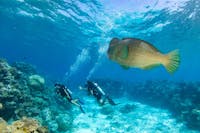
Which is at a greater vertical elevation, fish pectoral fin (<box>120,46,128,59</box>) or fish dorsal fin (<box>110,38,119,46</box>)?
fish dorsal fin (<box>110,38,119,46</box>)

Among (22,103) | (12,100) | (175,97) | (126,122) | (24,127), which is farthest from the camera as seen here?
(175,97)

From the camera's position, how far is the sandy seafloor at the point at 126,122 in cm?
1330

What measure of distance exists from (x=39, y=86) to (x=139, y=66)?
527 inches

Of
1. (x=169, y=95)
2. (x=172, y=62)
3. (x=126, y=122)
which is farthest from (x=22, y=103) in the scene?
(x=169, y=95)

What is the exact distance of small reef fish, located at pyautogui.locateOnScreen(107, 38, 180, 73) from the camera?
1.69m

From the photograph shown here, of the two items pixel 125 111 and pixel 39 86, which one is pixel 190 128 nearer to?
pixel 125 111

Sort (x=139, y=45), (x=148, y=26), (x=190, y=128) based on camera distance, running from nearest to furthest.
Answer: (x=139, y=45), (x=190, y=128), (x=148, y=26)

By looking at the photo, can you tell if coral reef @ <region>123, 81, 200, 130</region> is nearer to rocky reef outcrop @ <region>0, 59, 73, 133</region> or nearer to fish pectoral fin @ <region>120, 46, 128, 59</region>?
rocky reef outcrop @ <region>0, 59, 73, 133</region>

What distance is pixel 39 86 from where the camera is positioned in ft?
47.8

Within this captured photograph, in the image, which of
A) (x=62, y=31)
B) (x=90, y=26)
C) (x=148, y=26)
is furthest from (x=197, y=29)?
(x=62, y=31)

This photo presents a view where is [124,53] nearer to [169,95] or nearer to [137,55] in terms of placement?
[137,55]

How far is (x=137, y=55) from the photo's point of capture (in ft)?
5.66

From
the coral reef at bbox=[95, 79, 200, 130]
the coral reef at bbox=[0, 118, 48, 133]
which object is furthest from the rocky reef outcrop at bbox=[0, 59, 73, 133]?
the coral reef at bbox=[95, 79, 200, 130]

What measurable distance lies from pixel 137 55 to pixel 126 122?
1357 centimetres
